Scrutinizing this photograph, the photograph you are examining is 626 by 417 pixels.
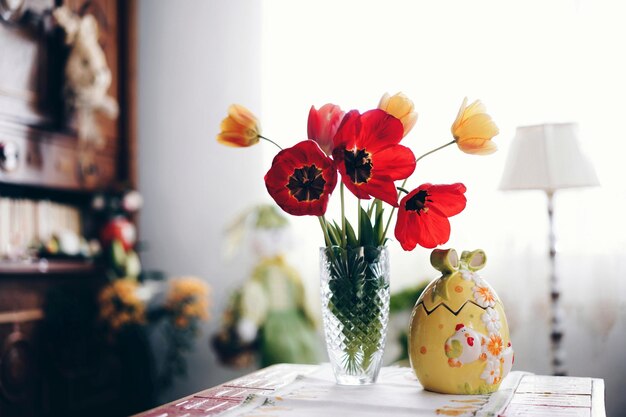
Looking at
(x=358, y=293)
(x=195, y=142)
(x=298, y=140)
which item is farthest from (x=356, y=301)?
(x=195, y=142)

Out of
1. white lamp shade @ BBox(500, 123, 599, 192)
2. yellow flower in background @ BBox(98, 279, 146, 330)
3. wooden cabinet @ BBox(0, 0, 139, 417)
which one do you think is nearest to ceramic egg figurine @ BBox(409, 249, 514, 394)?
white lamp shade @ BBox(500, 123, 599, 192)

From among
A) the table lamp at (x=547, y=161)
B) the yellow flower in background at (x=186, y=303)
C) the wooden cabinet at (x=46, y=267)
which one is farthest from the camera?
the yellow flower in background at (x=186, y=303)

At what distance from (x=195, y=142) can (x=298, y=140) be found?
565mm

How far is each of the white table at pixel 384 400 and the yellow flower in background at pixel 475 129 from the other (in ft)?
1.19

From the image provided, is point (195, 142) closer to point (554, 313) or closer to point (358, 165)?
point (554, 313)

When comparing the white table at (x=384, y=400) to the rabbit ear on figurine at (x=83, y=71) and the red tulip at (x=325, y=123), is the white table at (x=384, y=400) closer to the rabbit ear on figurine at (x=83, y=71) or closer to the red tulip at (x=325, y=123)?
the red tulip at (x=325, y=123)

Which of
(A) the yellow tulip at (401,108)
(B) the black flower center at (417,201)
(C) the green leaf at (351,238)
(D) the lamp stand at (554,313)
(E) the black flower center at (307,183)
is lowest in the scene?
(D) the lamp stand at (554,313)

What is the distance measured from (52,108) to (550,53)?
1.79 meters

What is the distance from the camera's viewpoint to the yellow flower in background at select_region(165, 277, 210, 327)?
256cm

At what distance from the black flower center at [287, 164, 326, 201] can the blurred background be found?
4.63ft

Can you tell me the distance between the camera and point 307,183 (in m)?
0.99

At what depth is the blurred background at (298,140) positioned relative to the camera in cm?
244

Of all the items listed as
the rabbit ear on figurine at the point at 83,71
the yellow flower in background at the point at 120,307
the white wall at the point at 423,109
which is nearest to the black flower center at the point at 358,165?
the white wall at the point at 423,109

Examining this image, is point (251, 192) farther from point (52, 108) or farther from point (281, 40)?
point (52, 108)
